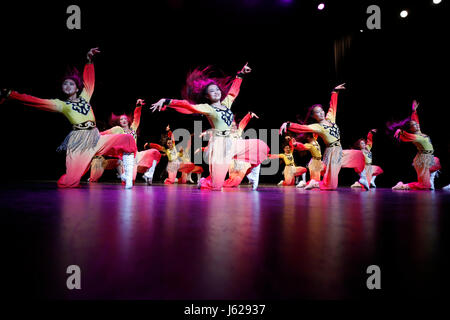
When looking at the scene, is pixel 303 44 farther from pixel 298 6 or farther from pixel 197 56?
pixel 197 56

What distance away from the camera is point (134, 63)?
6.50 m

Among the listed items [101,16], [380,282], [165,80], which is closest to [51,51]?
[101,16]

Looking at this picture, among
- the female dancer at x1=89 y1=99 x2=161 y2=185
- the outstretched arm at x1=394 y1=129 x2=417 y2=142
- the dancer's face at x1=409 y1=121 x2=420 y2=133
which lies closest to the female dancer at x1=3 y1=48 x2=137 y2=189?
the female dancer at x1=89 y1=99 x2=161 y2=185

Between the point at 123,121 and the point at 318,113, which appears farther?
the point at 123,121

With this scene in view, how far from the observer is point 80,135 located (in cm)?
376

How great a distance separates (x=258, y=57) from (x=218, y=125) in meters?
3.19

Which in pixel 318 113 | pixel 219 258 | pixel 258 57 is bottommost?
pixel 219 258

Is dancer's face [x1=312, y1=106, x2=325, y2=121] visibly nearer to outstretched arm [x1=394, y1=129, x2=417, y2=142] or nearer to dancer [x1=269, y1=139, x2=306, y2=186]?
outstretched arm [x1=394, y1=129, x2=417, y2=142]

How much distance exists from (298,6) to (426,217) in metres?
5.33

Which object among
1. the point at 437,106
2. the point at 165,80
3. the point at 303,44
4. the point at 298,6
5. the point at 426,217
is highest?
the point at 298,6

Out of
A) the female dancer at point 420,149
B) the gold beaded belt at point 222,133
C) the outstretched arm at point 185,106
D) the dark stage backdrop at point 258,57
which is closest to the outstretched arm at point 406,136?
the female dancer at point 420,149

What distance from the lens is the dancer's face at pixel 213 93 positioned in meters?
4.13

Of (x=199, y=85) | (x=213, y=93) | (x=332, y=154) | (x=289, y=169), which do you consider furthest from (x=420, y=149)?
(x=199, y=85)

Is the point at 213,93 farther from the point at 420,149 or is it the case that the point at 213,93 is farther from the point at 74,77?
the point at 420,149
